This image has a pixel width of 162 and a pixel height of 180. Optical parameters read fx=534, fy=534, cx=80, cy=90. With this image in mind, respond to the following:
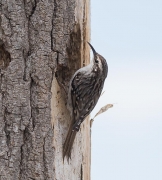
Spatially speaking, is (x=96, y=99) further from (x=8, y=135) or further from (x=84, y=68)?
(x=8, y=135)

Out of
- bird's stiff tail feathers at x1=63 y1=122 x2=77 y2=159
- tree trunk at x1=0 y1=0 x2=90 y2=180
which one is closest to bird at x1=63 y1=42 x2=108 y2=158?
bird's stiff tail feathers at x1=63 y1=122 x2=77 y2=159

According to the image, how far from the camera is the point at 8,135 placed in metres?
3.29

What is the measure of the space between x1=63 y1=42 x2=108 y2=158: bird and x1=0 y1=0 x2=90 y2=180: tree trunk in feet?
0.70

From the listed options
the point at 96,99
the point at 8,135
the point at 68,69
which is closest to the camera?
the point at 8,135

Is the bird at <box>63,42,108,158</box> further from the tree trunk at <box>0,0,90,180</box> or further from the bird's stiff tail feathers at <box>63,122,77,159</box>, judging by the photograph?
the tree trunk at <box>0,0,90,180</box>

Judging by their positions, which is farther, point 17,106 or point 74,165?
point 74,165

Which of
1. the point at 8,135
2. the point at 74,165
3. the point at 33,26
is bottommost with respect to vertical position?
the point at 74,165

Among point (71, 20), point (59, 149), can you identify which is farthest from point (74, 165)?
point (71, 20)

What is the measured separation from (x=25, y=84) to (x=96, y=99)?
1018 millimetres

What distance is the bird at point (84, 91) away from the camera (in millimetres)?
3787

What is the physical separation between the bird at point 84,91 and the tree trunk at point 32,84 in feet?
0.70

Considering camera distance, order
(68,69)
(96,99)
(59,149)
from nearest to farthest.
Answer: (59,149) → (68,69) → (96,99)

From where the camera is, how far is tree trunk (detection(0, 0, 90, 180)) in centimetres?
329

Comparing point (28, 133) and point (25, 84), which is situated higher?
point (25, 84)
